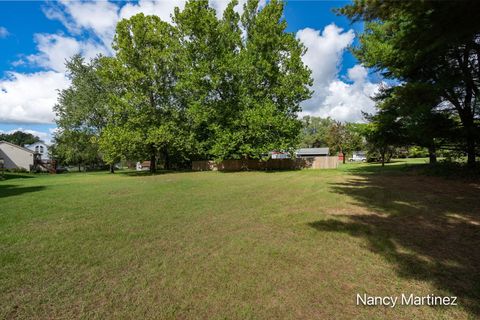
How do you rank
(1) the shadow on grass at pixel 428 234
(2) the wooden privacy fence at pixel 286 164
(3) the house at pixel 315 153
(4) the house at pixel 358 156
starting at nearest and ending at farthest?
1. (1) the shadow on grass at pixel 428 234
2. (2) the wooden privacy fence at pixel 286 164
3. (3) the house at pixel 315 153
4. (4) the house at pixel 358 156

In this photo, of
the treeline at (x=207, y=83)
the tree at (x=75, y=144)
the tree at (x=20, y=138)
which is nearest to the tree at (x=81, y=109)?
the tree at (x=75, y=144)

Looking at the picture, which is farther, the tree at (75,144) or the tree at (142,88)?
the tree at (75,144)

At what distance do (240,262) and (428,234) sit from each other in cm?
382

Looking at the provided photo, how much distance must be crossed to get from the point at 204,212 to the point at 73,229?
3195mm

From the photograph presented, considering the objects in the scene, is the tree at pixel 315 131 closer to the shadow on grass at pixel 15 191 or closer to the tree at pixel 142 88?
the tree at pixel 142 88

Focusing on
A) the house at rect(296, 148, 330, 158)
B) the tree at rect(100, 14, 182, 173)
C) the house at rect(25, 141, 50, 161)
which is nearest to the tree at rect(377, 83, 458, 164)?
the tree at rect(100, 14, 182, 173)

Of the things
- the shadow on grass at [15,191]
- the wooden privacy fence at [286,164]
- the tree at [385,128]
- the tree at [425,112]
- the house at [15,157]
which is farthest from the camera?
the house at [15,157]

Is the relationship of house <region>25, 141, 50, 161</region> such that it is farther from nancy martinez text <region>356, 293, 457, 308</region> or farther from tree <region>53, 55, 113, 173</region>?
nancy martinez text <region>356, 293, 457, 308</region>

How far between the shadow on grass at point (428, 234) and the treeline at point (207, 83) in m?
16.7

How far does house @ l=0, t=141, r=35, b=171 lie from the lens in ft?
137

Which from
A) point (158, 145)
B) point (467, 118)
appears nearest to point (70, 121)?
point (158, 145)

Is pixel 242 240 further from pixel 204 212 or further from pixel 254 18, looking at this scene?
pixel 254 18

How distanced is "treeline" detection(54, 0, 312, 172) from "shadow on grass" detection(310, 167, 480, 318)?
54.6ft

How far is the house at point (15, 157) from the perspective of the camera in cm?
4178
